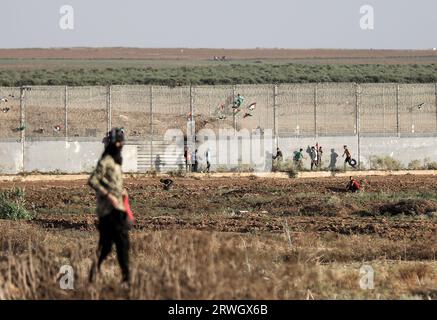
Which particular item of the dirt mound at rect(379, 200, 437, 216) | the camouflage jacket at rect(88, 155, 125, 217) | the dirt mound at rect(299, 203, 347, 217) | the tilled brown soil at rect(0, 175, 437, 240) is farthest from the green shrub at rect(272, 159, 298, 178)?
the camouflage jacket at rect(88, 155, 125, 217)

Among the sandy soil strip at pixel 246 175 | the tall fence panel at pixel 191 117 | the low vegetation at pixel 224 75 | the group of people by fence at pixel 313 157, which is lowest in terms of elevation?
the sandy soil strip at pixel 246 175

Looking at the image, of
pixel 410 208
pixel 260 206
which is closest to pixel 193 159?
pixel 260 206

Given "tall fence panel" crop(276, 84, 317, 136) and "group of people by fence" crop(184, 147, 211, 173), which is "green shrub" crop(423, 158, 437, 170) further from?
"group of people by fence" crop(184, 147, 211, 173)

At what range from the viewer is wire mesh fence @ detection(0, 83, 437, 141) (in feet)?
170

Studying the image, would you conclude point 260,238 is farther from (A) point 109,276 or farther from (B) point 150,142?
(B) point 150,142

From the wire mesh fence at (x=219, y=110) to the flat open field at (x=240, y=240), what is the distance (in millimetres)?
11531

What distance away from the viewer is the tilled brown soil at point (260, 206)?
22500mm

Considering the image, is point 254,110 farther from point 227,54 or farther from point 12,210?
point 227,54

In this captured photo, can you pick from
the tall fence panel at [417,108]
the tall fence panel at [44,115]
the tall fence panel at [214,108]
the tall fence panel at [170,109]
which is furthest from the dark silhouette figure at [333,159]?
the tall fence panel at [44,115]

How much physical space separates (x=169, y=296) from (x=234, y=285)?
0.61 m

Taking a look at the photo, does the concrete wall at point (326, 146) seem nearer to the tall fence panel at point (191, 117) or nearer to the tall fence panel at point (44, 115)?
the tall fence panel at point (191, 117)

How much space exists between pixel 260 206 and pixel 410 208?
4.46 metres

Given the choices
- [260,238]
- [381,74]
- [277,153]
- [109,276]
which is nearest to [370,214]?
[260,238]

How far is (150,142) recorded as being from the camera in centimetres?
4628
